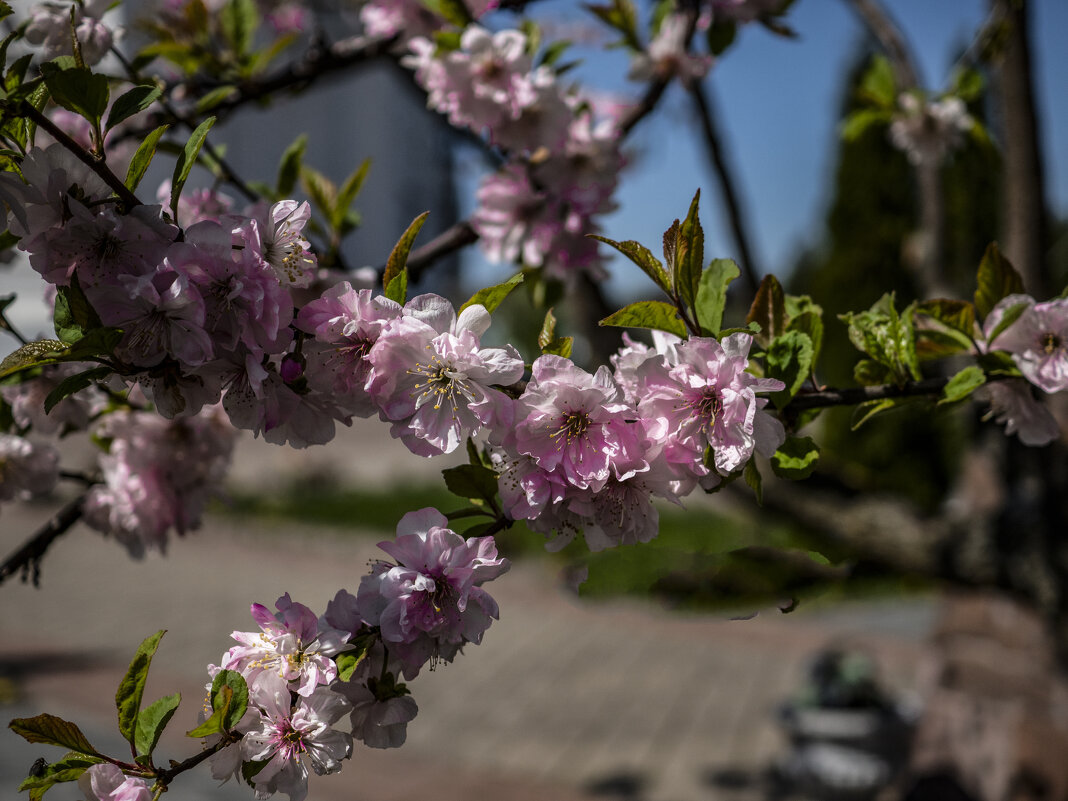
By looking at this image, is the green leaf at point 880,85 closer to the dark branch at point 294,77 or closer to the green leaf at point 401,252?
the dark branch at point 294,77

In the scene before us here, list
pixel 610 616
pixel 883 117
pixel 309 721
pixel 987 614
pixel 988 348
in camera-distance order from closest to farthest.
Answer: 1. pixel 309 721
2. pixel 988 348
3. pixel 883 117
4. pixel 987 614
5. pixel 610 616

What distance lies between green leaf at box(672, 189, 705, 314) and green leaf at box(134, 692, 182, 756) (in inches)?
21.8

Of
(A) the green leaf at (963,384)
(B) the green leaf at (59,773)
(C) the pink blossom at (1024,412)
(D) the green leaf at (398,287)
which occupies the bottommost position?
(B) the green leaf at (59,773)

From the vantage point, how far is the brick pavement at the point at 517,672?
393 cm

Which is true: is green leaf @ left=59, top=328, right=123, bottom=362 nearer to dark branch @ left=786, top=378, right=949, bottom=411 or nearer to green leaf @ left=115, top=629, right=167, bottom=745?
green leaf @ left=115, top=629, right=167, bottom=745

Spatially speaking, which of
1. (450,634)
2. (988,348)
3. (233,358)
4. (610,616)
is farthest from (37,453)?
(610,616)

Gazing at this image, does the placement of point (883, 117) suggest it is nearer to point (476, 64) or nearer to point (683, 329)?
point (476, 64)

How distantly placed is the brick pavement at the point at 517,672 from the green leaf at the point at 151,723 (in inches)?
96.4

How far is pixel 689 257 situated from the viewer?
76 cm

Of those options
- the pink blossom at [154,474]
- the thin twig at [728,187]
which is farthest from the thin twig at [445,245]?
the thin twig at [728,187]

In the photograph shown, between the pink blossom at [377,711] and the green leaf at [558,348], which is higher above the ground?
the green leaf at [558,348]

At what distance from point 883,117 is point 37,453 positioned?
1.86m

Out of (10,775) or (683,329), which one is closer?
(683,329)

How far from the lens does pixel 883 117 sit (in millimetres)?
1983
